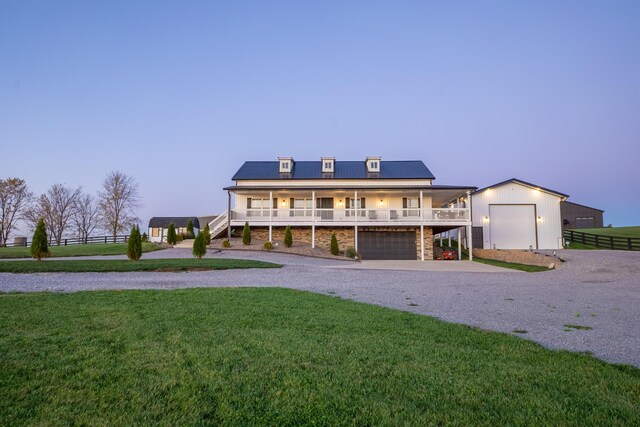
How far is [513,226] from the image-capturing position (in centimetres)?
2656

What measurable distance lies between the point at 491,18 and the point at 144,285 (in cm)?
2314

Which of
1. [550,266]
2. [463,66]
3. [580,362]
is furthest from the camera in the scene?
[463,66]

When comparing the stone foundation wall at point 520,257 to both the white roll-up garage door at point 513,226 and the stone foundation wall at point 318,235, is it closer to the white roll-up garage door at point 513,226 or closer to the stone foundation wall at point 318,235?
the white roll-up garage door at point 513,226

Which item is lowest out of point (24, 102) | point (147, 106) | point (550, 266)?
point (550, 266)

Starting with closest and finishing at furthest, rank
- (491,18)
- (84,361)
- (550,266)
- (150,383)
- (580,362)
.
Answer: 1. (150,383)
2. (84,361)
3. (580,362)
4. (550,266)
5. (491,18)

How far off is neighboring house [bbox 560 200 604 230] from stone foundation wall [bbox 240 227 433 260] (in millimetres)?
28617

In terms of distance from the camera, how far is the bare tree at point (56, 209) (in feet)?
A: 130

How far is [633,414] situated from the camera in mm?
2531

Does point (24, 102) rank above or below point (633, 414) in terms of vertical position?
above

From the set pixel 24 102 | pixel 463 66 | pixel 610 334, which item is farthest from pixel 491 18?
pixel 24 102

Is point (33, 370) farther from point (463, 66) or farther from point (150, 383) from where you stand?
point (463, 66)

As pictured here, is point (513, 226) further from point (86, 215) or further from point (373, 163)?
point (86, 215)

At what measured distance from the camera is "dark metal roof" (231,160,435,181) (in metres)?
29.4

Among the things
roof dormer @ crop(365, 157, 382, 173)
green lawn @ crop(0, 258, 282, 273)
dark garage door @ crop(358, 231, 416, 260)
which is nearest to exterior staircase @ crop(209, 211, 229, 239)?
green lawn @ crop(0, 258, 282, 273)
